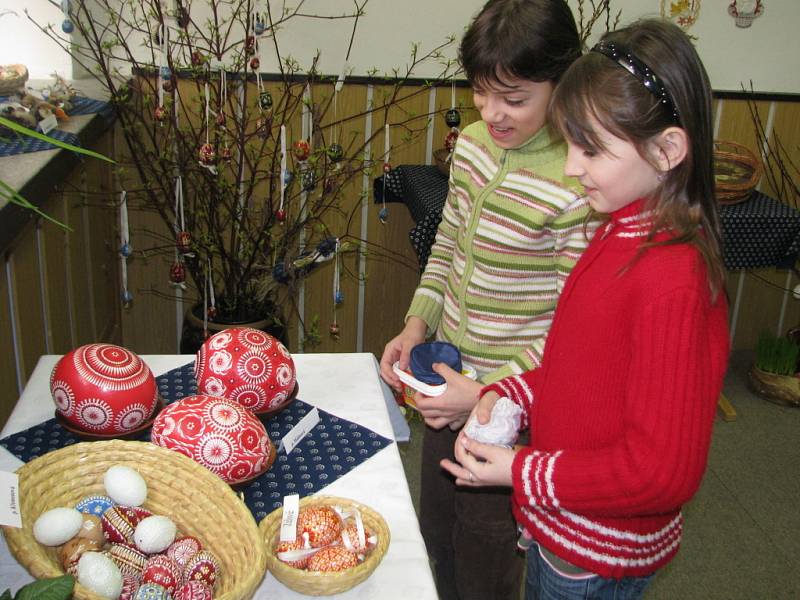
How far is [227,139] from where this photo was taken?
8.75 ft

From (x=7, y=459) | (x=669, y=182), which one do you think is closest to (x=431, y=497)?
(x=7, y=459)

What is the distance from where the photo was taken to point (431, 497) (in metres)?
1.61

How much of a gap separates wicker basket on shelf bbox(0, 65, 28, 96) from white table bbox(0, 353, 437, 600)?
36.0 inches

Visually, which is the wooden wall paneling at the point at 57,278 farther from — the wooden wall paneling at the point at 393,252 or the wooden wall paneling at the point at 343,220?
the wooden wall paneling at the point at 393,252

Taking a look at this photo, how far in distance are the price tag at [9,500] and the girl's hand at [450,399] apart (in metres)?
0.60

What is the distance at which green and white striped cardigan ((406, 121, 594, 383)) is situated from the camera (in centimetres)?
129

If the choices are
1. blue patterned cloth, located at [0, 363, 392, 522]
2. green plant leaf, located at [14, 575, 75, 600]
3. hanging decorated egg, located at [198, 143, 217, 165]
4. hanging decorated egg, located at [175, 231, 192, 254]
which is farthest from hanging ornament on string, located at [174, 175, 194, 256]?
green plant leaf, located at [14, 575, 75, 600]

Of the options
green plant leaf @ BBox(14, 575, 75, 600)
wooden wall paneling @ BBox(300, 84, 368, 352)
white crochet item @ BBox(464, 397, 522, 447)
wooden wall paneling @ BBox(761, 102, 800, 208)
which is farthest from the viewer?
wooden wall paneling @ BBox(761, 102, 800, 208)

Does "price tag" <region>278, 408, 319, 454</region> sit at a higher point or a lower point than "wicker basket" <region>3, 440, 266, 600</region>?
lower

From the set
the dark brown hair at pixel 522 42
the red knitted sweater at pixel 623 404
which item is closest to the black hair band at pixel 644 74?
the red knitted sweater at pixel 623 404

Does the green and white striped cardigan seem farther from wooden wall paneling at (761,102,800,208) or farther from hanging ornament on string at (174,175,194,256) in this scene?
wooden wall paneling at (761,102,800,208)

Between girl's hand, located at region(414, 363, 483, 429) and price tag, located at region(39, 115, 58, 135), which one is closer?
girl's hand, located at region(414, 363, 483, 429)

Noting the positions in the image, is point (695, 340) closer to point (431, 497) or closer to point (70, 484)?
point (70, 484)

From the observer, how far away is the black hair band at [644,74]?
0.89 metres
